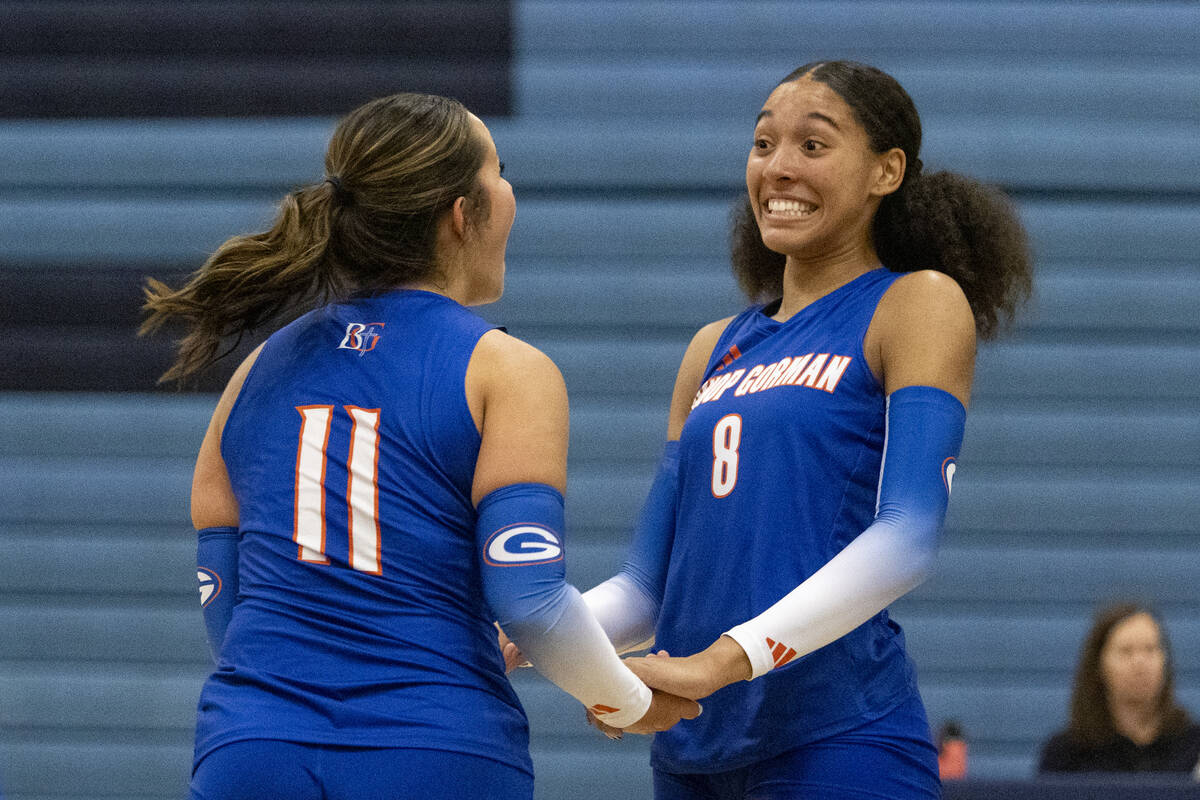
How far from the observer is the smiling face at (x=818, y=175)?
2.03 m

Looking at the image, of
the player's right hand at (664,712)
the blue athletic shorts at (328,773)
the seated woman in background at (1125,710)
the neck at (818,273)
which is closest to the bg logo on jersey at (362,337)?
the blue athletic shorts at (328,773)

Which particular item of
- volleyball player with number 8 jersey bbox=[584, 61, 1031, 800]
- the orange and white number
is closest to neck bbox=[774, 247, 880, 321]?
volleyball player with number 8 jersey bbox=[584, 61, 1031, 800]

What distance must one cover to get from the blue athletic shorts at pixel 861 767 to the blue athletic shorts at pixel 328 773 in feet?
1.56

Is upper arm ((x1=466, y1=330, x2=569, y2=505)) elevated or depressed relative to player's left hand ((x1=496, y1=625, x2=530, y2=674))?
elevated

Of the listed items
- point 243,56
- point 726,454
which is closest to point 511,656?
point 726,454

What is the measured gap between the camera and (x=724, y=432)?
1.96m

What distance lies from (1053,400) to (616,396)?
144 centimetres

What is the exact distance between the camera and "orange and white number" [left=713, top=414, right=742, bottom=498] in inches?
76.2

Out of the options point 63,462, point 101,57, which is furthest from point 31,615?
point 101,57

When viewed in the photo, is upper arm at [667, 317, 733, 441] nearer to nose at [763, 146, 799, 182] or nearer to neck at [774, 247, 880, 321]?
neck at [774, 247, 880, 321]

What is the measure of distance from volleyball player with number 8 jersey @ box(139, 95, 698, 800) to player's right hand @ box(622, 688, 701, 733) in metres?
0.01

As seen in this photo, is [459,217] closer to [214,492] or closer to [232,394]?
[232,394]

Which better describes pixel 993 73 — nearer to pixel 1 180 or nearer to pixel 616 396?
pixel 616 396

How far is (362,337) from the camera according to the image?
1.70 meters
